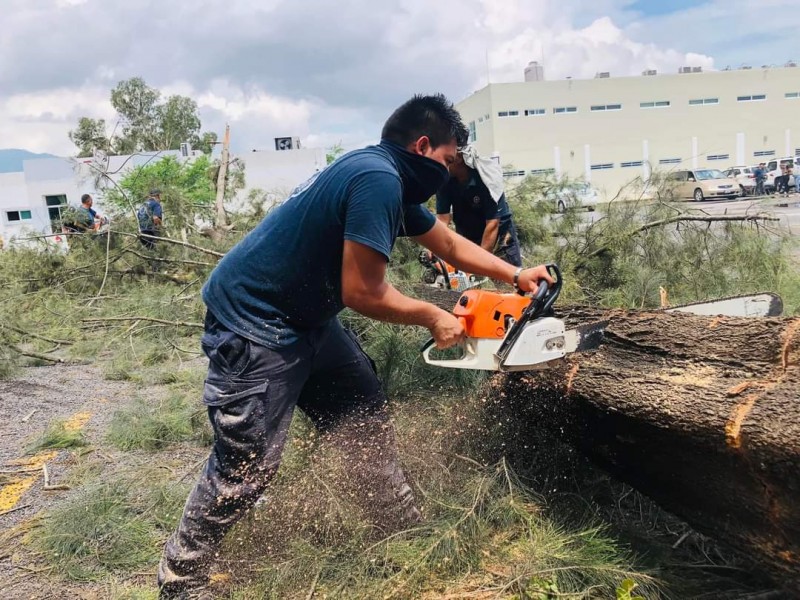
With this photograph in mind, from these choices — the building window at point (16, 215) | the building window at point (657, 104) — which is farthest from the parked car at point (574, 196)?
the building window at point (657, 104)

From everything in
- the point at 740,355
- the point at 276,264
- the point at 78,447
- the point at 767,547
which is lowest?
the point at 78,447

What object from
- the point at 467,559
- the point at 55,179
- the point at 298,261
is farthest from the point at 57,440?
the point at 55,179

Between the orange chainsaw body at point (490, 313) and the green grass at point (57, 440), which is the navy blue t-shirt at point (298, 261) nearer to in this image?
the orange chainsaw body at point (490, 313)

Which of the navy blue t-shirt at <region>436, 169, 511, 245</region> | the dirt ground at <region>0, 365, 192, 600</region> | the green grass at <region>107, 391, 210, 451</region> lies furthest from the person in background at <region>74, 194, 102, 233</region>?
the navy blue t-shirt at <region>436, 169, 511, 245</region>

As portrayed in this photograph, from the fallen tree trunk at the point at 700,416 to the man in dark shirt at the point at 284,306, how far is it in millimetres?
580

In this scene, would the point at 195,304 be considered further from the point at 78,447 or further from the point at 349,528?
the point at 349,528

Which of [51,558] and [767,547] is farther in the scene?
[51,558]

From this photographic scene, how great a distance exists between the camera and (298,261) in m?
1.93

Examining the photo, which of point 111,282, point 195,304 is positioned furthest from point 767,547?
point 111,282

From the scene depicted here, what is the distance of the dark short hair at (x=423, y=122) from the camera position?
197 centimetres

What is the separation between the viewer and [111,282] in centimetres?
683

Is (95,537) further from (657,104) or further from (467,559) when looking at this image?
(657,104)

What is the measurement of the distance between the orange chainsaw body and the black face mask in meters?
0.40

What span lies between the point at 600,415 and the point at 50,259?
268 inches
